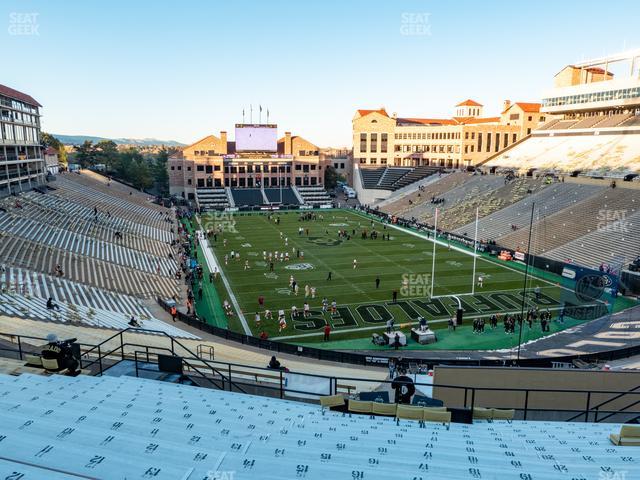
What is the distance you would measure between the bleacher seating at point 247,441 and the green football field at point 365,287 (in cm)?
1577

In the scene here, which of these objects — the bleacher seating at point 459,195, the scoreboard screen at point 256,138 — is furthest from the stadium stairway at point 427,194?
the scoreboard screen at point 256,138

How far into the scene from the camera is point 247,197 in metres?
Result: 83.1

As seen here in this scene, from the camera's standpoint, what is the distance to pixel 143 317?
24.6 meters

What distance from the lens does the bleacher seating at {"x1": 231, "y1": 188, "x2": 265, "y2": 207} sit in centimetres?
8088

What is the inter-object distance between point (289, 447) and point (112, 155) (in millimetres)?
A: 102960

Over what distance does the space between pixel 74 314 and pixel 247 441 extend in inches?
734

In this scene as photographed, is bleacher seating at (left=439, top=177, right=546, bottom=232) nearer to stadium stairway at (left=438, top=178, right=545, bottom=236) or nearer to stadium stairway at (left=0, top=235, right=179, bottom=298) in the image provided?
stadium stairway at (left=438, top=178, right=545, bottom=236)

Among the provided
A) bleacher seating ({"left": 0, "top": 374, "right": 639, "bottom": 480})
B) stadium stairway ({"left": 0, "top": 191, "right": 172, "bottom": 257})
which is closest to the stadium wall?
bleacher seating ({"left": 0, "top": 374, "right": 639, "bottom": 480})

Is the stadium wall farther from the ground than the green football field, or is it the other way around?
the stadium wall

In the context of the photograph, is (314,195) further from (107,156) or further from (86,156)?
(86,156)

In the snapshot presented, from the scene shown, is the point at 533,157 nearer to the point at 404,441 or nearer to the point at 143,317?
the point at 143,317

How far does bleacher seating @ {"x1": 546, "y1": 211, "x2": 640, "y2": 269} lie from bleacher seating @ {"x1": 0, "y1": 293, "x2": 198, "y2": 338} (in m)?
30.7

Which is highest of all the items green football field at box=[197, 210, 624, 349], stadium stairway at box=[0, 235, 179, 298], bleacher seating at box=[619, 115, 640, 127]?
bleacher seating at box=[619, 115, 640, 127]

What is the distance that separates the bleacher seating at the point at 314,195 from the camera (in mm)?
84294
